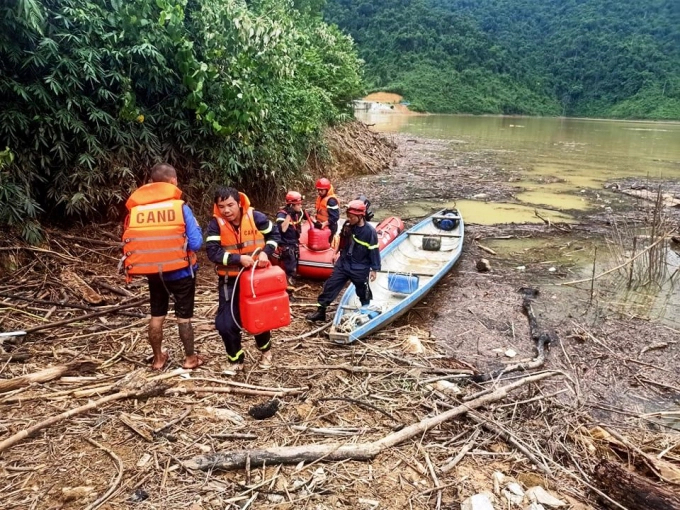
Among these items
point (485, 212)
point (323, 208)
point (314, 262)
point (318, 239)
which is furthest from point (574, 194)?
point (314, 262)

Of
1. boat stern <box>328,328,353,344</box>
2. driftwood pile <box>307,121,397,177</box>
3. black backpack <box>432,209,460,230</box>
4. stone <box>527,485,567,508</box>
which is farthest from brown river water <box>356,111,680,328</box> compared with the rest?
stone <box>527,485,567,508</box>

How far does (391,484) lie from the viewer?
3045 millimetres

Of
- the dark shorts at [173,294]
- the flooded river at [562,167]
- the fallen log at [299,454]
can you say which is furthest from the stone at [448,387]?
the flooded river at [562,167]

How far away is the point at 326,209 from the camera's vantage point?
7.69 meters

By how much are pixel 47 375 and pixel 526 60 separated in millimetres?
99222

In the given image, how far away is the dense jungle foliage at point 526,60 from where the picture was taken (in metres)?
70.9

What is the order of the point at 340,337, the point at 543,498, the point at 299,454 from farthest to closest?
the point at 340,337 → the point at 299,454 → the point at 543,498

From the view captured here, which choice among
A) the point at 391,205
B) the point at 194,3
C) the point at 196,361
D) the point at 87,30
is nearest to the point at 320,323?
the point at 196,361

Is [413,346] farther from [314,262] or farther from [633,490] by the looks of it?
[633,490]

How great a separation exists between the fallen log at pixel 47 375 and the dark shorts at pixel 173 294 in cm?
76

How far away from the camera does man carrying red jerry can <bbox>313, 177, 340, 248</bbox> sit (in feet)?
24.6

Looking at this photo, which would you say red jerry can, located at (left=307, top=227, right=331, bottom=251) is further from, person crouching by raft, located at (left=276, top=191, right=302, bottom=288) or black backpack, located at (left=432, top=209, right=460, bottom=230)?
black backpack, located at (left=432, top=209, right=460, bottom=230)

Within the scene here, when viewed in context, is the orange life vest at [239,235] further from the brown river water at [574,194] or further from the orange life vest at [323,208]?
the brown river water at [574,194]

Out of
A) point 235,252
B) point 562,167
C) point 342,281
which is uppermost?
point 235,252
